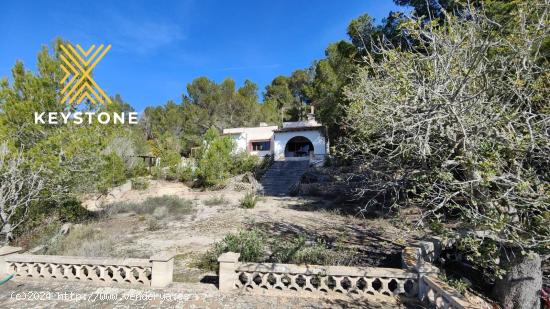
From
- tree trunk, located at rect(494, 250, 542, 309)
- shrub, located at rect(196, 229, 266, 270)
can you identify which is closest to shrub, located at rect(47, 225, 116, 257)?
Answer: shrub, located at rect(196, 229, 266, 270)

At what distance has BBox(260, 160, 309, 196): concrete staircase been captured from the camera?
2248 centimetres

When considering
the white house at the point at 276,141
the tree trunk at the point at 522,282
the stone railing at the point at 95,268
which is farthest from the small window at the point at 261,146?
the tree trunk at the point at 522,282

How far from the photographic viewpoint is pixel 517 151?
4332 mm

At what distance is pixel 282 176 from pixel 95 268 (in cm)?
2017

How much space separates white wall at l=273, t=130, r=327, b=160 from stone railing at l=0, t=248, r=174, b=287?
916 inches

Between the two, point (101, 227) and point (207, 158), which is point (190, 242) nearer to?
point (101, 227)

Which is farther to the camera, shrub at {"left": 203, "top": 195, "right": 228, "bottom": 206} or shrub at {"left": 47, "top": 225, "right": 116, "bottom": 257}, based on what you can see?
shrub at {"left": 203, "top": 195, "right": 228, "bottom": 206}

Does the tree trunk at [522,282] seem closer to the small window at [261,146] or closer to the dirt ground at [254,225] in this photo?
the dirt ground at [254,225]

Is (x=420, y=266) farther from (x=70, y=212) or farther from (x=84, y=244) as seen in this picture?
(x=70, y=212)

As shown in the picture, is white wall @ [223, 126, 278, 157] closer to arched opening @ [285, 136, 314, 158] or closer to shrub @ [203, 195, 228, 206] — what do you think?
arched opening @ [285, 136, 314, 158]

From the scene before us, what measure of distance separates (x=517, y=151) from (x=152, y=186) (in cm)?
2245

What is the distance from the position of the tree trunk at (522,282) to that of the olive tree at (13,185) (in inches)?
431

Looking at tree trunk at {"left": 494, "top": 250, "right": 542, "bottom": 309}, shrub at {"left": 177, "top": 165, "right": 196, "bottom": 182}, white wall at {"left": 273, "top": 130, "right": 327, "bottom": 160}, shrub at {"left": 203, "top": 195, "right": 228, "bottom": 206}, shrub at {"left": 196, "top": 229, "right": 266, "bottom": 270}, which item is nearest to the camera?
tree trunk at {"left": 494, "top": 250, "right": 542, "bottom": 309}

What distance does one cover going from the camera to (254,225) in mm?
12172
